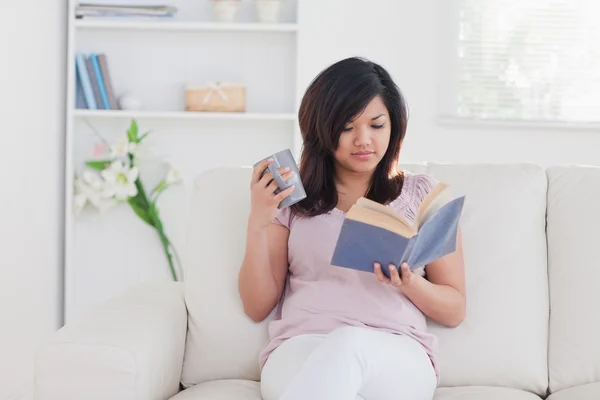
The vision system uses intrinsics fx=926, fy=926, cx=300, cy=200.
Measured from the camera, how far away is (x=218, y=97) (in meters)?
3.87

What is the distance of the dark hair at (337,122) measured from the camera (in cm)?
202

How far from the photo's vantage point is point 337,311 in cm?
194

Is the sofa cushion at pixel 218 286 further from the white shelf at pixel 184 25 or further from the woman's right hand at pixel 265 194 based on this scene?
the white shelf at pixel 184 25

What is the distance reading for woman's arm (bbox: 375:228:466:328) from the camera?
6.31 feet

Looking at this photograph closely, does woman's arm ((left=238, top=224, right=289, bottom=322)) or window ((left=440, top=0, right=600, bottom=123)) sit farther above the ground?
window ((left=440, top=0, right=600, bottom=123))

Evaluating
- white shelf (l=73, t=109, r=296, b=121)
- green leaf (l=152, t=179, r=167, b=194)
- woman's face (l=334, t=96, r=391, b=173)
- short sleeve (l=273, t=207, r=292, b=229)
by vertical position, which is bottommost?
green leaf (l=152, t=179, r=167, b=194)

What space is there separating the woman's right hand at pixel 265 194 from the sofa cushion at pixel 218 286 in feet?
0.67

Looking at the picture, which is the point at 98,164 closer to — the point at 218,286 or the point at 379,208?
the point at 218,286

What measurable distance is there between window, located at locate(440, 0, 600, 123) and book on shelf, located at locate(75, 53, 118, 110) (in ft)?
4.71

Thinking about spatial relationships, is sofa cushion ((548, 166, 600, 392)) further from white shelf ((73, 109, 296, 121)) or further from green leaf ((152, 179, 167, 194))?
green leaf ((152, 179, 167, 194))

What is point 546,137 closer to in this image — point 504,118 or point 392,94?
point 504,118

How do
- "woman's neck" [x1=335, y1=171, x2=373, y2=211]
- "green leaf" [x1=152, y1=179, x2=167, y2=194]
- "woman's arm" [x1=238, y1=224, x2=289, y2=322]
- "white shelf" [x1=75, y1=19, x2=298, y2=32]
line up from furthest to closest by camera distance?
"green leaf" [x1=152, y1=179, x2=167, y2=194]
"white shelf" [x1=75, y1=19, x2=298, y2=32]
"woman's neck" [x1=335, y1=171, x2=373, y2=211]
"woman's arm" [x1=238, y1=224, x2=289, y2=322]

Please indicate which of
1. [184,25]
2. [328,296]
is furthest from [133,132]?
[328,296]

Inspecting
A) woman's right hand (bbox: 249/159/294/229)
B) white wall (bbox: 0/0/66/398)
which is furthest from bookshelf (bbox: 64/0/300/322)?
woman's right hand (bbox: 249/159/294/229)
